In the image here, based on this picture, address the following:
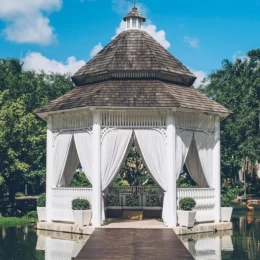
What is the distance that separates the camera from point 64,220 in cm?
Result: 1767

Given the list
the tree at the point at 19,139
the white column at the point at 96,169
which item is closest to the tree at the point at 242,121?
the tree at the point at 19,139

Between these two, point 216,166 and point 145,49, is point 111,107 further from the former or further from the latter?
point 216,166

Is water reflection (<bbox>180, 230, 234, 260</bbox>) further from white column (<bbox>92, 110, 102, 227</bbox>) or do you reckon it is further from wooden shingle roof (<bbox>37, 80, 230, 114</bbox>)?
wooden shingle roof (<bbox>37, 80, 230, 114</bbox>)

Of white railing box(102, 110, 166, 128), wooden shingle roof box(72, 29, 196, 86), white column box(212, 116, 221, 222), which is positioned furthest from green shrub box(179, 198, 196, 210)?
wooden shingle roof box(72, 29, 196, 86)

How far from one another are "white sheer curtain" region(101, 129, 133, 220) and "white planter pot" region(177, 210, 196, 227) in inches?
99.1

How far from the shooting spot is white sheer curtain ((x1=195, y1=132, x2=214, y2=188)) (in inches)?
714

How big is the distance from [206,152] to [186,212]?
9.66ft

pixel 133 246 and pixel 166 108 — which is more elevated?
pixel 166 108

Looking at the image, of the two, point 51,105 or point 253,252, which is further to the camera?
point 51,105

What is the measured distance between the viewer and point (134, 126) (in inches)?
668

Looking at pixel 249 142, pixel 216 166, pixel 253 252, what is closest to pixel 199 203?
pixel 216 166

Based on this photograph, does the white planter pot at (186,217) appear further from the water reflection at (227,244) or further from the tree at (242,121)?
the tree at (242,121)

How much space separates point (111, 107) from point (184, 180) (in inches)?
452

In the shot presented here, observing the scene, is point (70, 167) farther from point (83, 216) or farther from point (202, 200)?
point (202, 200)
